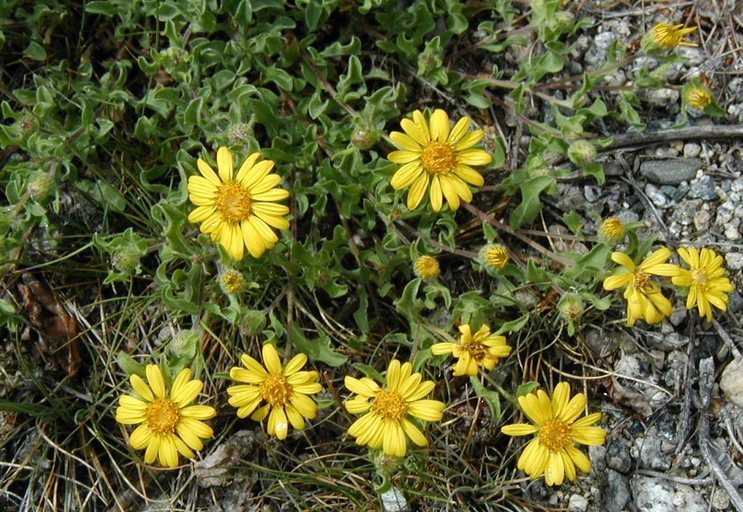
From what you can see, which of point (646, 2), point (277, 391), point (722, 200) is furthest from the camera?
point (646, 2)

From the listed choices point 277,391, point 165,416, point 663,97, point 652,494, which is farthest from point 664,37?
point 165,416

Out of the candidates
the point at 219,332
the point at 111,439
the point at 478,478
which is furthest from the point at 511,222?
the point at 111,439

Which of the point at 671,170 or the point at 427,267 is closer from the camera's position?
the point at 427,267

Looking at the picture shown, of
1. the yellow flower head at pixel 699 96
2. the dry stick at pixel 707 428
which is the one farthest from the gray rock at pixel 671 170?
the dry stick at pixel 707 428

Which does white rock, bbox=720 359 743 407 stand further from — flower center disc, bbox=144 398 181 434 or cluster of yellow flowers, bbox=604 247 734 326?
flower center disc, bbox=144 398 181 434

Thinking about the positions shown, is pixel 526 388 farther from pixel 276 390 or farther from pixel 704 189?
pixel 704 189

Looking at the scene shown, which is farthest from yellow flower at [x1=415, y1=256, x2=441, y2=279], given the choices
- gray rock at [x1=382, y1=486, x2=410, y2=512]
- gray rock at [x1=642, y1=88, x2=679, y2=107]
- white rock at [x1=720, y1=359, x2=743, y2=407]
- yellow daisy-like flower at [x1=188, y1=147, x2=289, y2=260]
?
gray rock at [x1=642, y1=88, x2=679, y2=107]

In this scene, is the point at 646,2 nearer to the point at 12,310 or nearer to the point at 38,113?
the point at 38,113
